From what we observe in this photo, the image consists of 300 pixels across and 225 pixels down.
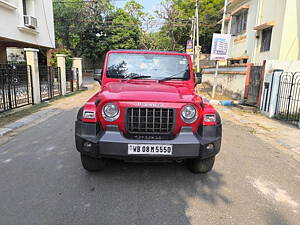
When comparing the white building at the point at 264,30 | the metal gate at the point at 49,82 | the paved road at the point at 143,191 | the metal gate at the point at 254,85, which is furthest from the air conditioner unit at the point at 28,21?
the white building at the point at 264,30

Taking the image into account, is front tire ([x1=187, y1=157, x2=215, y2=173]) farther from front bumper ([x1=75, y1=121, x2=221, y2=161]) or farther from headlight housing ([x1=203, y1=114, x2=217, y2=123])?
headlight housing ([x1=203, y1=114, x2=217, y2=123])

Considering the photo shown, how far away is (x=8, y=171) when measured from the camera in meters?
3.59

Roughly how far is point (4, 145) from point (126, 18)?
30724mm

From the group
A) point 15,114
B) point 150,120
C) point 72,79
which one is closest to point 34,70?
point 15,114

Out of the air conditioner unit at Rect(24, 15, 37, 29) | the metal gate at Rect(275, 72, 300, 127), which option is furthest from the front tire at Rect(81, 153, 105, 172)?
the air conditioner unit at Rect(24, 15, 37, 29)

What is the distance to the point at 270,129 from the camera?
22.6 feet

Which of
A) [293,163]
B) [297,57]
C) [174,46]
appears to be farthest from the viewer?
[174,46]

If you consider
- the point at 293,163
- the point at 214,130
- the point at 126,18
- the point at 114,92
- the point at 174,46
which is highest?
the point at 126,18

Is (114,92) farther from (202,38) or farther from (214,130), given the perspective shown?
(202,38)

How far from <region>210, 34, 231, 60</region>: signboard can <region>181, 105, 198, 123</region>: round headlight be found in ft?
31.4

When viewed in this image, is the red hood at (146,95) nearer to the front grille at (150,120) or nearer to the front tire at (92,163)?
the front grille at (150,120)

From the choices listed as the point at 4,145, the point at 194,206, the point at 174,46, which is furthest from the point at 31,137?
the point at 174,46

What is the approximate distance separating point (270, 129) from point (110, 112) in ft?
18.3

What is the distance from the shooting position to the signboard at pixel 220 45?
1164 centimetres
